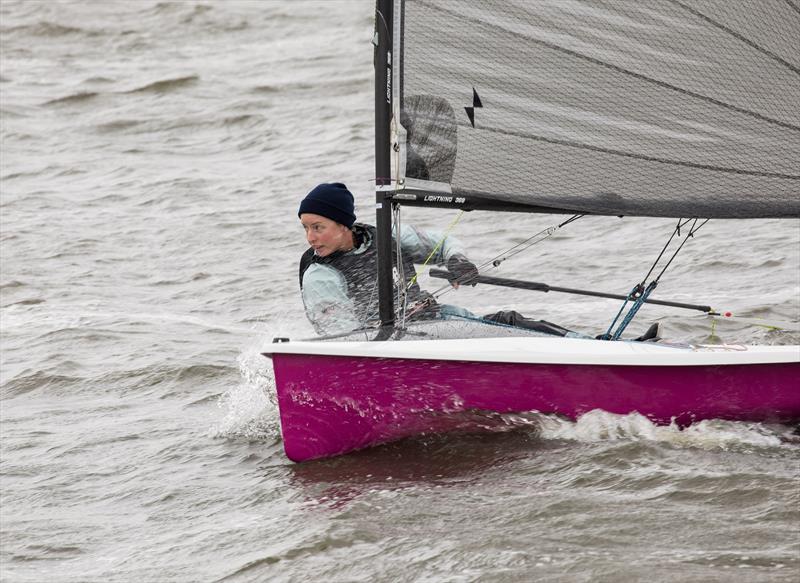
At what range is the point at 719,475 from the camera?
4.05m

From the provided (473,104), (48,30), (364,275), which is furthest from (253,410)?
(48,30)

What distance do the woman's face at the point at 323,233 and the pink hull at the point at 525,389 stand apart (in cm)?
53

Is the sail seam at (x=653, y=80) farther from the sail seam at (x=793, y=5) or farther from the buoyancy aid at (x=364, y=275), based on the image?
the buoyancy aid at (x=364, y=275)

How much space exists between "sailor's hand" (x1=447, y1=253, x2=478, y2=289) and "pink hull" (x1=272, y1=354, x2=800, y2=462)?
0.49 metres

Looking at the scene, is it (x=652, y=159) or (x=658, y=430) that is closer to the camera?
(x=658, y=430)

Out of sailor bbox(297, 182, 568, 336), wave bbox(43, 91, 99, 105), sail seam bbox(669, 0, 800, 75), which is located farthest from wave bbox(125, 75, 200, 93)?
sail seam bbox(669, 0, 800, 75)

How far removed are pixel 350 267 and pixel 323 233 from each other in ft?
0.59

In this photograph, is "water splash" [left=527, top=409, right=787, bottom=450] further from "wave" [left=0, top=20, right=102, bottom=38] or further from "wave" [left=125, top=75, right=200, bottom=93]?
"wave" [left=0, top=20, right=102, bottom=38]

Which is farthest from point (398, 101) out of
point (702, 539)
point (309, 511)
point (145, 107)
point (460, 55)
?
point (145, 107)

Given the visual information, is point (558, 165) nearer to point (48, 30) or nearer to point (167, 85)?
point (167, 85)

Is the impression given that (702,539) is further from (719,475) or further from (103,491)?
(103,491)

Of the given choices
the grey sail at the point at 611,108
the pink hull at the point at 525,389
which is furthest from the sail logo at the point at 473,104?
the pink hull at the point at 525,389

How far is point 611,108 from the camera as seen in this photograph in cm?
458

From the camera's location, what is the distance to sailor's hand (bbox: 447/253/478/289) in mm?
4789
